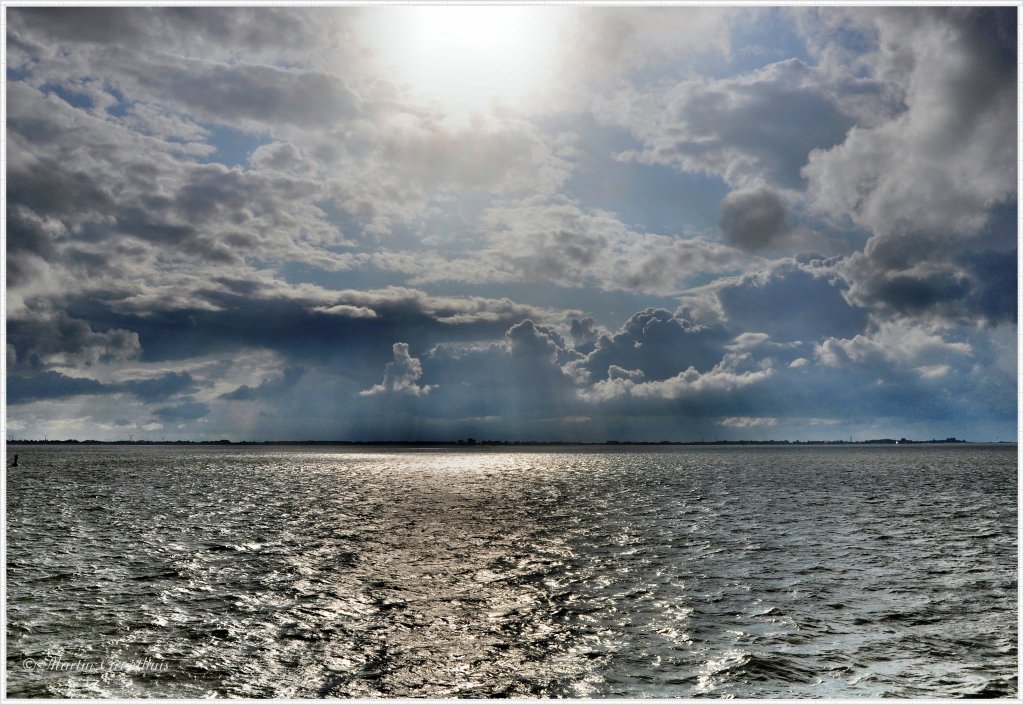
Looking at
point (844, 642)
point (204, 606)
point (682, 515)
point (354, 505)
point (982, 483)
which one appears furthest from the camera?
point (982, 483)

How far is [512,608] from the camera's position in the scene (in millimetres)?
23156

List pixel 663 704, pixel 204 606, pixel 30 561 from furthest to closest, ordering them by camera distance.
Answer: pixel 30 561 → pixel 204 606 → pixel 663 704

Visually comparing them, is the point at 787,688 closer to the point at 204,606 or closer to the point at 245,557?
the point at 204,606

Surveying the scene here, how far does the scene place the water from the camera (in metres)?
16.9

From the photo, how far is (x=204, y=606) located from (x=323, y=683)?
9.60 meters

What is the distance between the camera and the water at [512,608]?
16922mm

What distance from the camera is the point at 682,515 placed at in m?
52.7

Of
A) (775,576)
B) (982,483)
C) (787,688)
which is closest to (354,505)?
(775,576)

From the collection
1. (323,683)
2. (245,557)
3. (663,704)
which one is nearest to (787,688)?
(663,704)

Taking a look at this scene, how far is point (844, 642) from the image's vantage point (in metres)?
19.8

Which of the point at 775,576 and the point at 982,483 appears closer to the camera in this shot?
the point at 775,576

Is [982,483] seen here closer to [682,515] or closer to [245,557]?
[682,515]

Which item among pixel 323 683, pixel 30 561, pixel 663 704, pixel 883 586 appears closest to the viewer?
pixel 663 704

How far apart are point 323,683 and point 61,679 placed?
6.96m
